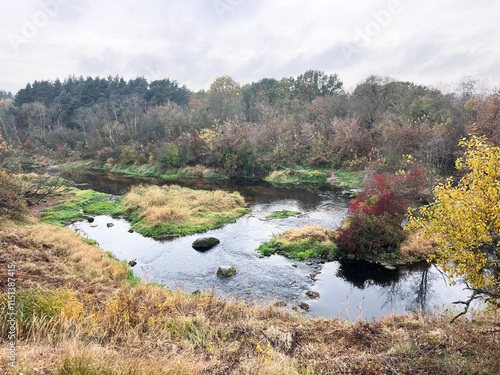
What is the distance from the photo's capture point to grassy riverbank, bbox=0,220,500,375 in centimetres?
454

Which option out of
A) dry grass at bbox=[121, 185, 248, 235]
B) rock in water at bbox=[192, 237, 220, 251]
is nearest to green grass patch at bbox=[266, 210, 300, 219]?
dry grass at bbox=[121, 185, 248, 235]

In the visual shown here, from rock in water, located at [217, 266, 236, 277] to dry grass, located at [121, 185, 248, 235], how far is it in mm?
6607

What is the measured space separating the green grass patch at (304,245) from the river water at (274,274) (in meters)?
0.58

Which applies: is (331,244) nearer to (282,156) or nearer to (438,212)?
(438,212)

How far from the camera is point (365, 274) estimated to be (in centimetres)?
1376

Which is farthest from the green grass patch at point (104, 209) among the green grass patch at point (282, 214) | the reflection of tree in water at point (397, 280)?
the reflection of tree in water at point (397, 280)

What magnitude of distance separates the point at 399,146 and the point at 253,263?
25.1 metres

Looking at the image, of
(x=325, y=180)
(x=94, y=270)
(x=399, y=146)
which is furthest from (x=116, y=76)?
(x=94, y=270)

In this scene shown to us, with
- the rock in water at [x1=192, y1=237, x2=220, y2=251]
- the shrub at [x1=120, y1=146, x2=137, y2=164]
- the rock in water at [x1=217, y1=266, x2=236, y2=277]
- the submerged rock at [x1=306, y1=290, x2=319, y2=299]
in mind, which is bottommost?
the submerged rock at [x1=306, y1=290, x2=319, y2=299]

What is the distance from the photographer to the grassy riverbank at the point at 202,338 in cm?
454

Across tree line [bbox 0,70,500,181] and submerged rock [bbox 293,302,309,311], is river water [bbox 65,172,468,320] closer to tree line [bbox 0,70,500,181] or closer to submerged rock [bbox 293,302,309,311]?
submerged rock [bbox 293,302,309,311]

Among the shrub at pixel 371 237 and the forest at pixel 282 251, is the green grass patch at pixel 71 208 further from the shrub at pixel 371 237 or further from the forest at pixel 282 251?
the shrub at pixel 371 237

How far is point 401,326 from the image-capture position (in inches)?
329

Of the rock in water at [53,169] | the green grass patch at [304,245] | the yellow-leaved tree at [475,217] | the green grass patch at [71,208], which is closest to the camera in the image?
the yellow-leaved tree at [475,217]
